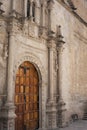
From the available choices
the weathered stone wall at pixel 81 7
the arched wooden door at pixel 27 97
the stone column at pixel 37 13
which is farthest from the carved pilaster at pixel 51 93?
the weathered stone wall at pixel 81 7

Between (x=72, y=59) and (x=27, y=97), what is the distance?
402 cm

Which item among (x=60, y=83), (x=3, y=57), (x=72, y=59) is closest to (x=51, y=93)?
(x=60, y=83)

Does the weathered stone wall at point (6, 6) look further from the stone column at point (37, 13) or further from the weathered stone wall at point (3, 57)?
the stone column at point (37, 13)

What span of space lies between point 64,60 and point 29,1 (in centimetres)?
324

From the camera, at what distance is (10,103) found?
265 inches

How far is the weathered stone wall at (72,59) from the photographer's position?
1034cm

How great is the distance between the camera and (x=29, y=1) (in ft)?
27.0

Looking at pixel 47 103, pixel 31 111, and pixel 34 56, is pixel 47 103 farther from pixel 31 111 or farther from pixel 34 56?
pixel 34 56

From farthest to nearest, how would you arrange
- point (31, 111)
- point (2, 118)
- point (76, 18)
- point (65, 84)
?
point (76, 18), point (65, 84), point (31, 111), point (2, 118)

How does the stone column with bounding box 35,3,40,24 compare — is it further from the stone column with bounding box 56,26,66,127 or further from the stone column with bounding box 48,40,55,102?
the stone column with bounding box 56,26,66,127

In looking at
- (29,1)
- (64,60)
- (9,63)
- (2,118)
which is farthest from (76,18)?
(2,118)

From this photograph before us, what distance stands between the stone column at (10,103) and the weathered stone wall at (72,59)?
124 inches

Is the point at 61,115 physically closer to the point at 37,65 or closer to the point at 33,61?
the point at 37,65

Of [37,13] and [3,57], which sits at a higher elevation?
[37,13]
